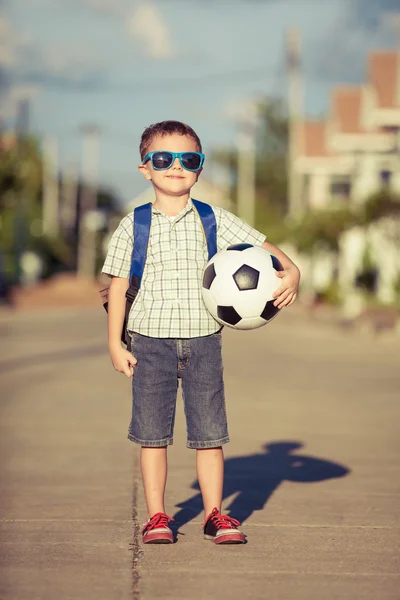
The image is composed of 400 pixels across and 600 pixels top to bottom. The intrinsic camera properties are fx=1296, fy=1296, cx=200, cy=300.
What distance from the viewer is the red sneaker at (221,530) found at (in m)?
5.77

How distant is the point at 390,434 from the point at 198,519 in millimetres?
3886

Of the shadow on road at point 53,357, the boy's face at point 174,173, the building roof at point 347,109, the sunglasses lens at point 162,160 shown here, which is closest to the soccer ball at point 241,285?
the boy's face at point 174,173

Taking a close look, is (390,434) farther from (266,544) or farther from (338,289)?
(338,289)

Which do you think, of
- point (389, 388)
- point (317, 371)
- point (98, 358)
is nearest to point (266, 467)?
point (389, 388)

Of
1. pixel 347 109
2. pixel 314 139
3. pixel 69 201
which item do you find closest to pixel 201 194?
pixel 69 201

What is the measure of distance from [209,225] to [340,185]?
50.0 metres

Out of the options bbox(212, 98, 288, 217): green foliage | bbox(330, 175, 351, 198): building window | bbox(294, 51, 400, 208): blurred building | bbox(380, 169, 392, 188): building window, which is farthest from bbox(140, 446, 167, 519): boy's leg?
bbox(212, 98, 288, 217): green foliage

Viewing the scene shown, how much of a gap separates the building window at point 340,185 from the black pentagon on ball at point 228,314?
48765 millimetres

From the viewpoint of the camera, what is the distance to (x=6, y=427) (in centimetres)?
1038

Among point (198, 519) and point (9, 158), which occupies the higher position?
point (9, 158)

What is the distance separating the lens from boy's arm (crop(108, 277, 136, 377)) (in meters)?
5.81

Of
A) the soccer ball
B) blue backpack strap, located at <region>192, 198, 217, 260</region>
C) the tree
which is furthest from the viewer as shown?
the tree

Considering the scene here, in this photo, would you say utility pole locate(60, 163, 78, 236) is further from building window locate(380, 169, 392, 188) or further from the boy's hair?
the boy's hair

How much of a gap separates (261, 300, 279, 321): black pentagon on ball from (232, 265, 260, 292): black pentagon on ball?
107 mm
